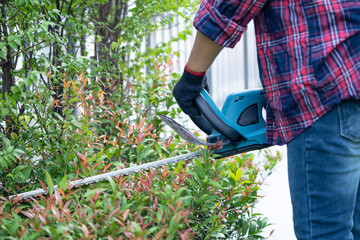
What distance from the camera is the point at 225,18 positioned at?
1.30 m

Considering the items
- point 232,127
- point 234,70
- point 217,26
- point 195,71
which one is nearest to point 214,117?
point 232,127

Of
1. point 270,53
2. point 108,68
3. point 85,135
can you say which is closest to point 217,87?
point 108,68

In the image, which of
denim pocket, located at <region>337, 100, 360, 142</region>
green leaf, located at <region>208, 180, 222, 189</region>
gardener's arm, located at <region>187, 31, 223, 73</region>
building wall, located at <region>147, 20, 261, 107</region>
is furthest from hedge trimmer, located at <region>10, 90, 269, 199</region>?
building wall, located at <region>147, 20, 261, 107</region>

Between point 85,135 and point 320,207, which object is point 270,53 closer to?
point 320,207

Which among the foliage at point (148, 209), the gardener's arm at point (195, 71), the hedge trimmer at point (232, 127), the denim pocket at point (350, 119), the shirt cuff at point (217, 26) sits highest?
the shirt cuff at point (217, 26)

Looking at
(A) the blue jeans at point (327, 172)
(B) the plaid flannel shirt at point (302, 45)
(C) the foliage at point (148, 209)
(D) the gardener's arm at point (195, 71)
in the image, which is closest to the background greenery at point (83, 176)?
(C) the foliage at point (148, 209)

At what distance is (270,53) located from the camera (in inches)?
51.9

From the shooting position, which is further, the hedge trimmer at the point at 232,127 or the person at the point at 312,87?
the hedge trimmer at the point at 232,127

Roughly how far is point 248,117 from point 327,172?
0.56 meters

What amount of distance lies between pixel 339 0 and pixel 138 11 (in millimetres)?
1598

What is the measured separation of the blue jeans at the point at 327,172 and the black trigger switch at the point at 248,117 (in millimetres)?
445

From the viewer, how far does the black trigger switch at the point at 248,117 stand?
1.76 metres

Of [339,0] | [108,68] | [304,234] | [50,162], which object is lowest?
[304,234]

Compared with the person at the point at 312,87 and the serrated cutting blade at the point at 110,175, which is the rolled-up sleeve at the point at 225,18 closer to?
the person at the point at 312,87
